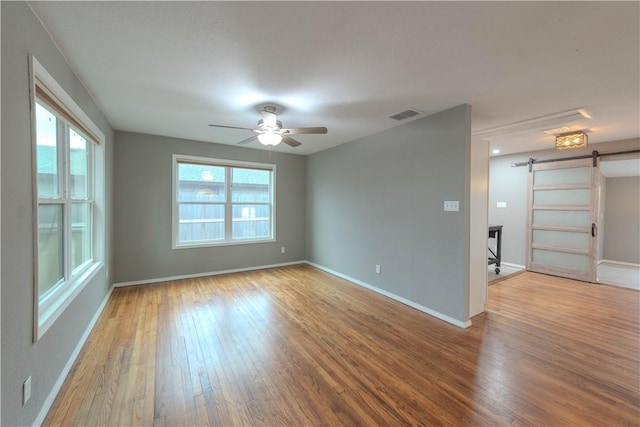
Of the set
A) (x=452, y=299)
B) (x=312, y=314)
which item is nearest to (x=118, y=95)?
(x=312, y=314)

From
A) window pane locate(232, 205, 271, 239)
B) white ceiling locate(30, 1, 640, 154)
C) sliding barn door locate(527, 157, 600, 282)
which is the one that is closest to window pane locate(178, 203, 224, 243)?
window pane locate(232, 205, 271, 239)

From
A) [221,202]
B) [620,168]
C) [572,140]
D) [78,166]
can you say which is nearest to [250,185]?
[221,202]

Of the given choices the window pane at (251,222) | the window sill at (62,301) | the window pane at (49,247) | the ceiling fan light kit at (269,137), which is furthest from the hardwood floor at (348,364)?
the ceiling fan light kit at (269,137)

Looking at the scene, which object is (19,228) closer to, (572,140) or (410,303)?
(410,303)

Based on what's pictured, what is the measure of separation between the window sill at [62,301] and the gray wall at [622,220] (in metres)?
10.2

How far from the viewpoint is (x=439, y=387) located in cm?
194

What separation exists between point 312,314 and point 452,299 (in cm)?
170

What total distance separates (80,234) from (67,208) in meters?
0.73

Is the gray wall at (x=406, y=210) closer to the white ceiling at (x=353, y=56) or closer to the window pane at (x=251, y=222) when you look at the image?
the white ceiling at (x=353, y=56)

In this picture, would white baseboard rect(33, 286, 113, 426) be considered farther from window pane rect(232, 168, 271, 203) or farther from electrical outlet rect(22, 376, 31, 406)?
window pane rect(232, 168, 271, 203)

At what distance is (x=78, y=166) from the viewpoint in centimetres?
266

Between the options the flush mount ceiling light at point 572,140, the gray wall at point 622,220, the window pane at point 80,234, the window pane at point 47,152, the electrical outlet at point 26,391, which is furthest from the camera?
the gray wall at point 622,220

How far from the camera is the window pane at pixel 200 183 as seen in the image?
15.4 ft

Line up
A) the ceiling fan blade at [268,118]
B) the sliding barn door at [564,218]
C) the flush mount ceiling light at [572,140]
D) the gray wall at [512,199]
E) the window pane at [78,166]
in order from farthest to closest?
the gray wall at [512,199], the sliding barn door at [564,218], the flush mount ceiling light at [572,140], the ceiling fan blade at [268,118], the window pane at [78,166]
